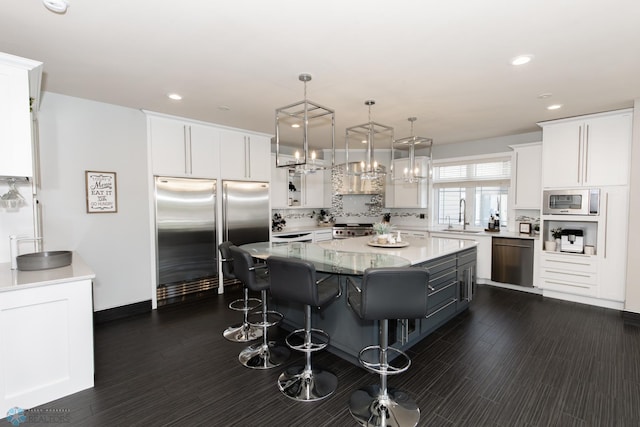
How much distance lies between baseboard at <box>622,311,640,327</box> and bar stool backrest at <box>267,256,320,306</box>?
4069 mm

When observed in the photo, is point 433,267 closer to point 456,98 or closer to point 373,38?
point 456,98

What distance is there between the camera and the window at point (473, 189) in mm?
5660

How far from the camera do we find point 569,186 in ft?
14.3

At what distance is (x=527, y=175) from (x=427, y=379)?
13.5 feet

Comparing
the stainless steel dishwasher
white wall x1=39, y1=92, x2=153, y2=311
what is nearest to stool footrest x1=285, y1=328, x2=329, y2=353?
white wall x1=39, y1=92, x2=153, y2=311

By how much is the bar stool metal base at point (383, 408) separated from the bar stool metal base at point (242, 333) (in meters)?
1.38

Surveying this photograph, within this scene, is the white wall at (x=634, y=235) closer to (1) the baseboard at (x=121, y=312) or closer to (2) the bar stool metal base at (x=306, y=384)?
(2) the bar stool metal base at (x=306, y=384)

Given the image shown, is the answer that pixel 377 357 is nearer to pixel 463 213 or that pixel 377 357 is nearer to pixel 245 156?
pixel 245 156

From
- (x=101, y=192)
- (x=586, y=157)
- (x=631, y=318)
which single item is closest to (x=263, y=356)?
(x=101, y=192)

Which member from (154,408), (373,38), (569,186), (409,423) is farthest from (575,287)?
(154,408)

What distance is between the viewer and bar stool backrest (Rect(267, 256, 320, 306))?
7.23ft

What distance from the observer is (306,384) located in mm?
2404

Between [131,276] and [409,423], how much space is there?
3.66 m

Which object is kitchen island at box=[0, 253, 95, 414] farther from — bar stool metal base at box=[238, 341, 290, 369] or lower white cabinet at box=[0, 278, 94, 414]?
bar stool metal base at box=[238, 341, 290, 369]
